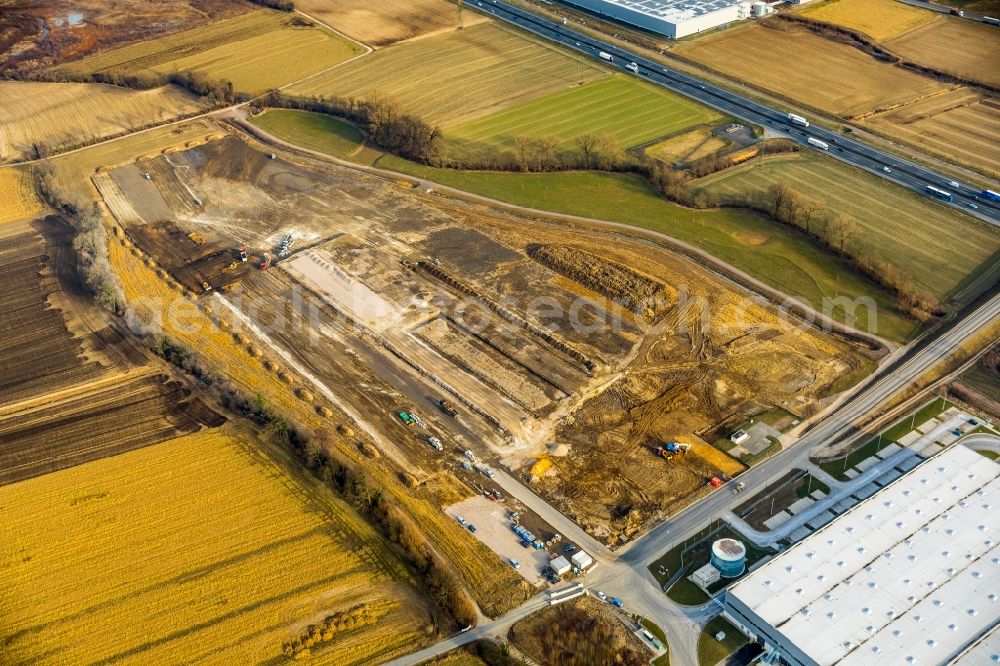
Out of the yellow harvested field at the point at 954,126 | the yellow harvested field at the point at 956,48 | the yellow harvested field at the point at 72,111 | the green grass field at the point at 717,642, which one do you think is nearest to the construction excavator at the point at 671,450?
the green grass field at the point at 717,642

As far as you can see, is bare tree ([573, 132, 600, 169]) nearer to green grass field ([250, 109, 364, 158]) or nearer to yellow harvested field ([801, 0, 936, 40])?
green grass field ([250, 109, 364, 158])

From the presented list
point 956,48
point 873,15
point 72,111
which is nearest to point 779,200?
point 956,48

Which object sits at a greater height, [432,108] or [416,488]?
[432,108]

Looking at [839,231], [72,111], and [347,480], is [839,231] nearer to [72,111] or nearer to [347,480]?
[347,480]

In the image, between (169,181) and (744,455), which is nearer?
(744,455)

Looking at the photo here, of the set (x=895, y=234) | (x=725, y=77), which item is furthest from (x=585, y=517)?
(x=725, y=77)

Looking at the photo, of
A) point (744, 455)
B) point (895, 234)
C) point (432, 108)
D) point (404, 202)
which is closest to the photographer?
point (744, 455)

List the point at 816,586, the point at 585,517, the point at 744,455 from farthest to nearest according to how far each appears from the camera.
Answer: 1. the point at 744,455
2. the point at 585,517
3. the point at 816,586

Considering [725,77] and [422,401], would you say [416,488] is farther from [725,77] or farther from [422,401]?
[725,77]
